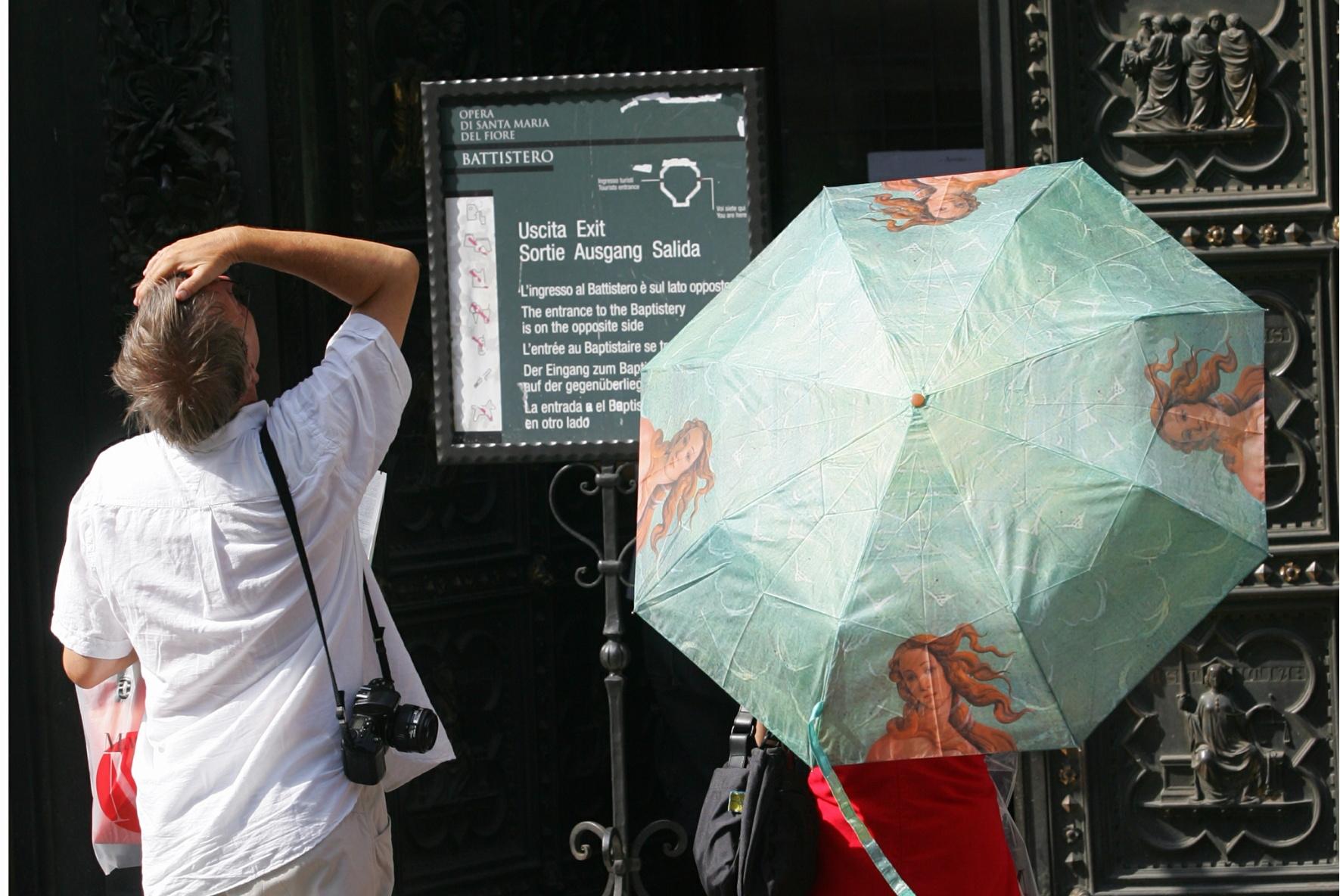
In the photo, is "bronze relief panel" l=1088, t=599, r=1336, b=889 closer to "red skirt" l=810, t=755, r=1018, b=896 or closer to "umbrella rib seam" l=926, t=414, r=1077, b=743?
"red skirt" l=810, t=755, r=1018, b=896

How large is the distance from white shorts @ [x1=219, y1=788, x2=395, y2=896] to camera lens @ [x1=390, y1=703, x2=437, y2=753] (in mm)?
113

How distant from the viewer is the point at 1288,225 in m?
4.87

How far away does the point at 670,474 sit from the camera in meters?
3.16

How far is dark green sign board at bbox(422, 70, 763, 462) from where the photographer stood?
4125mm

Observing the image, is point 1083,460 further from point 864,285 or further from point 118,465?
point 118,465

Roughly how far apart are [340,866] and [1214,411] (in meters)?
1.83

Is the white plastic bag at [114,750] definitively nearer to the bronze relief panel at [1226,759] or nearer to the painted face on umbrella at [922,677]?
the painted face on umbrella at [922,677]

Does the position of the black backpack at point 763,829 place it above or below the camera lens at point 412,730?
below

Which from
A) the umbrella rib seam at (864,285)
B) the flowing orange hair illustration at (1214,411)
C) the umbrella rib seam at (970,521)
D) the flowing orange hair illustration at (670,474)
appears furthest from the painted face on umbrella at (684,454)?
the flowing orange hair illustration at (1214,411)

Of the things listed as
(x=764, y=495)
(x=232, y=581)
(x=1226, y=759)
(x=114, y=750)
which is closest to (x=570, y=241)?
(x=232, y=581)

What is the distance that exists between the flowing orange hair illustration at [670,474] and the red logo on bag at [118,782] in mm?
1213

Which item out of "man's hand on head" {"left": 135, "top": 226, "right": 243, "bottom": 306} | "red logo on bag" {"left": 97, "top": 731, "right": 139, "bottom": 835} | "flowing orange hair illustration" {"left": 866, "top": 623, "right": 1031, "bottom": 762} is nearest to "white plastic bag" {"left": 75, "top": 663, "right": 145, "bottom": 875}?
"red logo on bag" {"left": 97, "top": 731, "right": 139, "bottom": 835}

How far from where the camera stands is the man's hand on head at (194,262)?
10.7 ft

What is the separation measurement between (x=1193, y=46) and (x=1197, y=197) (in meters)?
0.43
